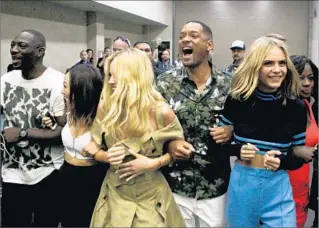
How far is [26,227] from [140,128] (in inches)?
50.5

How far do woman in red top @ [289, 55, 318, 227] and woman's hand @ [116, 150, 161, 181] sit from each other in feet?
2.63

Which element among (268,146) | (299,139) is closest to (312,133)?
(299,139)

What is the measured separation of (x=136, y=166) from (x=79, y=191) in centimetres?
66

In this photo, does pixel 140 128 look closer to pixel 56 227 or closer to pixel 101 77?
pixel 101 77

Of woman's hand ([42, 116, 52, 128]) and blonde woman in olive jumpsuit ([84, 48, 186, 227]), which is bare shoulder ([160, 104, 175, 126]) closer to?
blonde woman in olive jumpsuit ([84, 48, 186, 227])

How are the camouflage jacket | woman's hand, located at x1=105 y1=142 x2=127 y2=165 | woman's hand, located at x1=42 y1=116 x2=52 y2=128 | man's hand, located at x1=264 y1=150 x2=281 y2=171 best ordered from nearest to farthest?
woman's hand, located at x1=105 y1=142 x2=127 y2=165
man's hand, located at x1=264 y1=150 x2=281 y2=171
the camouflage jacket
woman's hand, located at x1=42 y1=116 x2=52 y2=128

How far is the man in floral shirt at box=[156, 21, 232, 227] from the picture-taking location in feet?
8.52

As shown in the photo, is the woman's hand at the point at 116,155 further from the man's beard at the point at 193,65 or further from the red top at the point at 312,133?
the red top at the point at 312,133

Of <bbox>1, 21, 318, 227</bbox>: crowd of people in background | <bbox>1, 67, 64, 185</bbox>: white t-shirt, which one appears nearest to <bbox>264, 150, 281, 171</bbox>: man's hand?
<bbox>1, 21, 318, 227</bbox>: crowd of people in background

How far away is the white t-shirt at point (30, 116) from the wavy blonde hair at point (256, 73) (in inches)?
45.2

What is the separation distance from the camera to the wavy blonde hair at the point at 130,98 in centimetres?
217

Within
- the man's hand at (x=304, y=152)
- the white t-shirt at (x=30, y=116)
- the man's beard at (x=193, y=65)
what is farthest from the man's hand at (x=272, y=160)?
the white t-shirt at (x=30, y=116)

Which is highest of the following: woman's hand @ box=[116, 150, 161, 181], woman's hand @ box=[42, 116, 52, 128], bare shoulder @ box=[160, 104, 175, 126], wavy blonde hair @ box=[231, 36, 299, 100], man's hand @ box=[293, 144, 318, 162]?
wavy blonde hair @ box=[231, 36, 299, 100]

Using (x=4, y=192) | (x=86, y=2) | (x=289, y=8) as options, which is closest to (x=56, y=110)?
(x=4, y=192)
